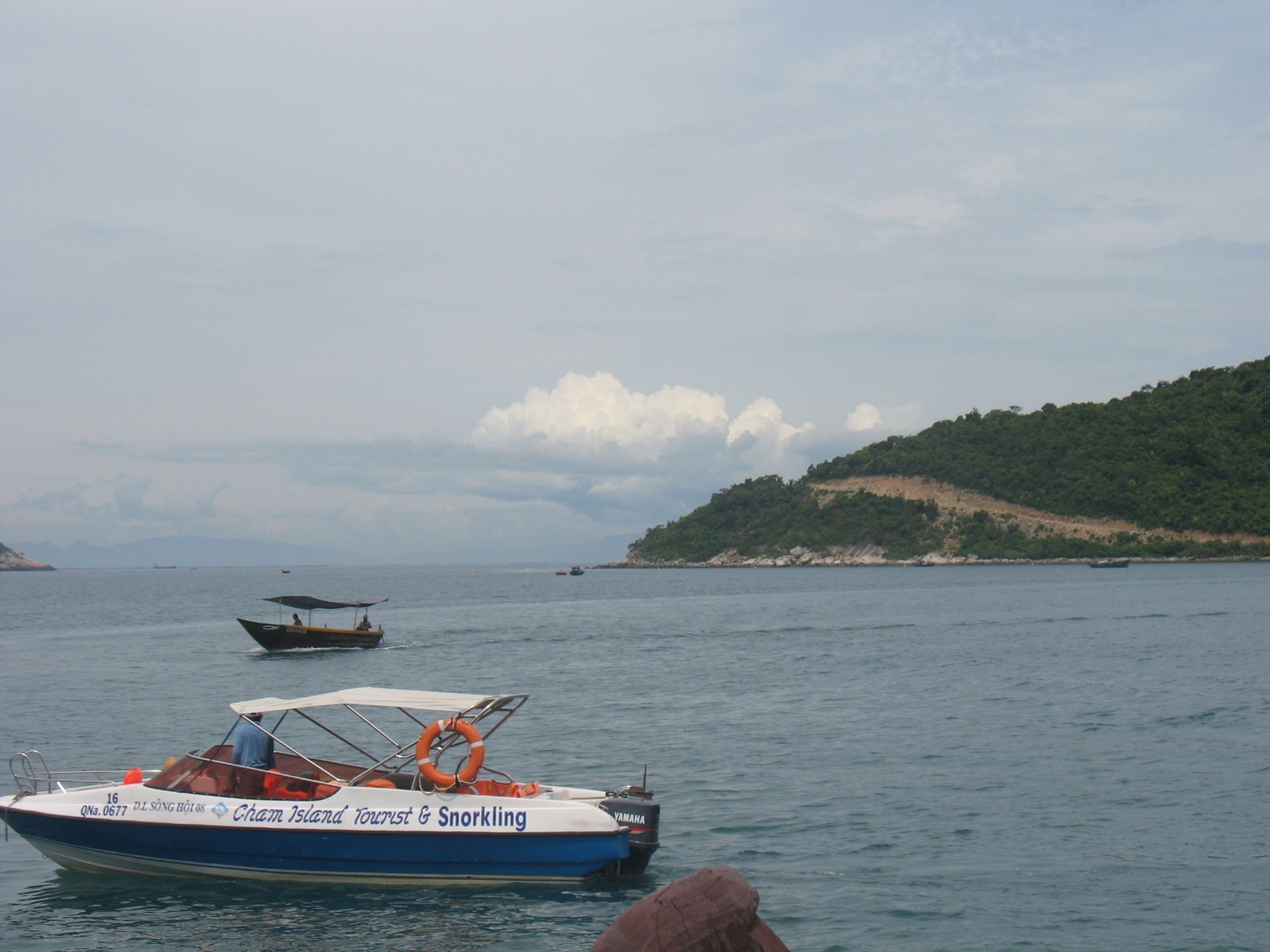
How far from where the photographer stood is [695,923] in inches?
260

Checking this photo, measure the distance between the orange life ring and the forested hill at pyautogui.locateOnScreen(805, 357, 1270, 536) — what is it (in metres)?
165

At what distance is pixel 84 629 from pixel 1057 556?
14340 cm

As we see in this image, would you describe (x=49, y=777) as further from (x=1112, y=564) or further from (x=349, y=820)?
(x=1112, y=564)

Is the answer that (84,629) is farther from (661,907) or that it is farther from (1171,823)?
(661,907)

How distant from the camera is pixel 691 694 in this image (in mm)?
36750

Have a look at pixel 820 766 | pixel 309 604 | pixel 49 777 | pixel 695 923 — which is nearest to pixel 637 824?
pixel 695 923

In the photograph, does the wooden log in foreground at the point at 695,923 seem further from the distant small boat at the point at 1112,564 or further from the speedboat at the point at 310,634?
the distant small boat at the point at 1112,564

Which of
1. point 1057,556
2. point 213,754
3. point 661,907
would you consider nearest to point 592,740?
point 213,754

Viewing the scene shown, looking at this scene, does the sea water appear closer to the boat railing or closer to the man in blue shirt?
the boat railing

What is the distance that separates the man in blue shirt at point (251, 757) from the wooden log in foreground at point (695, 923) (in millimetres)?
11425

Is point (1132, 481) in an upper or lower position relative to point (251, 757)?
upper

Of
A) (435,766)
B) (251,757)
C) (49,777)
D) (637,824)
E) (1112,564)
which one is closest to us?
(637,824)

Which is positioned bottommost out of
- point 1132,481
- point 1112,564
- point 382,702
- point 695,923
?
point 1112,564

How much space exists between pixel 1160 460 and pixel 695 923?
185m
